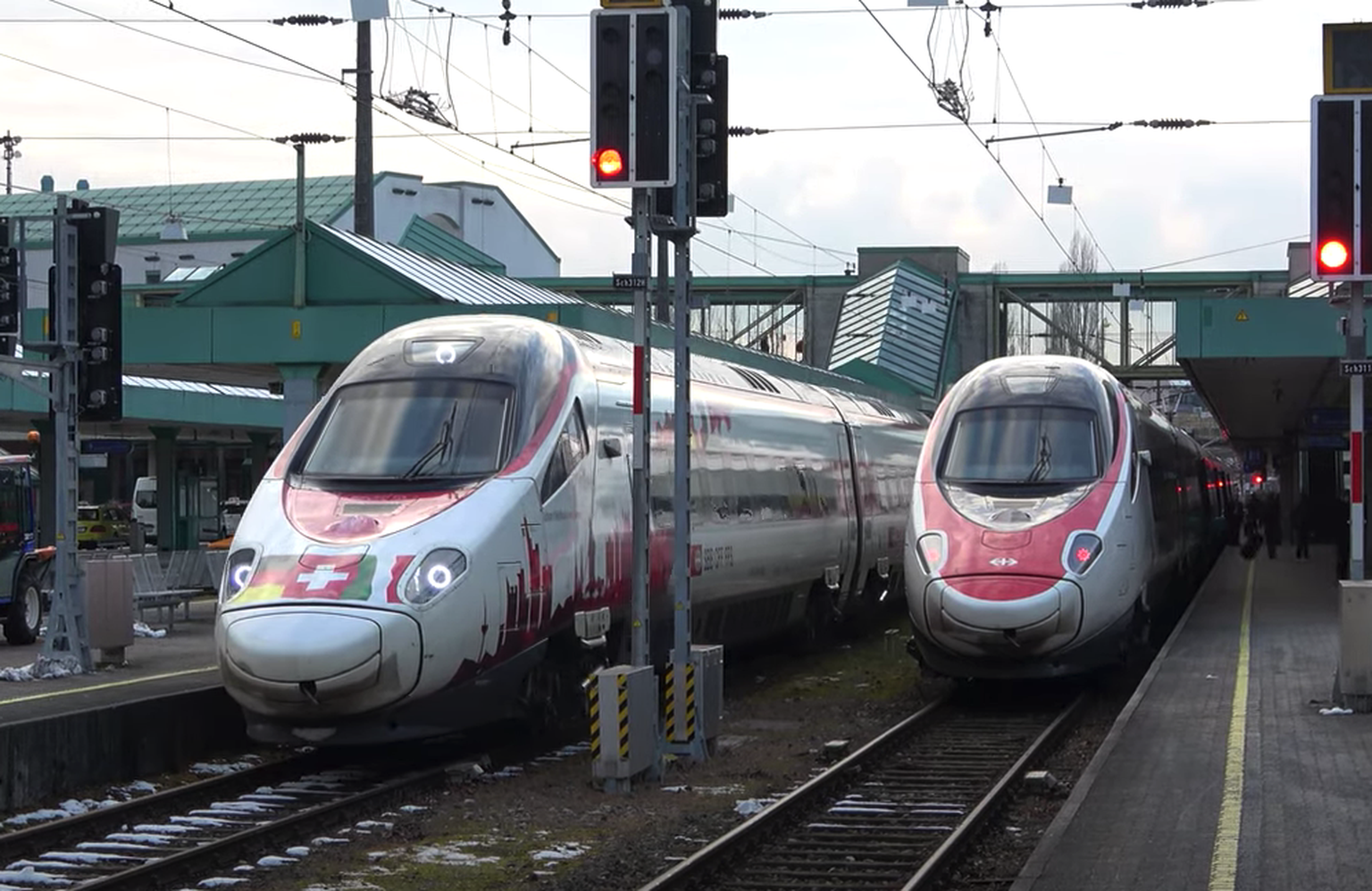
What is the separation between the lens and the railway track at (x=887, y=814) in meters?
10.6

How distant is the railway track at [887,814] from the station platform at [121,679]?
5294mm

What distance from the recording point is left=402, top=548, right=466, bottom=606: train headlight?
1268 centimetres

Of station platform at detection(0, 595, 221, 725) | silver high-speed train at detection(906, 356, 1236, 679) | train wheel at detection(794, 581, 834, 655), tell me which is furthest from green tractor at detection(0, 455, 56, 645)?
silver high-speed train at detection(906, 356, 1236, 679)

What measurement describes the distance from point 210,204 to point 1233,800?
73.3m

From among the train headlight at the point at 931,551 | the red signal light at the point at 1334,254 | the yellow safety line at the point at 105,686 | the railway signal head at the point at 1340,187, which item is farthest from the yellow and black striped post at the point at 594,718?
the red signal light at the point at 1334,254

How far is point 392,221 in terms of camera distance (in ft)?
238

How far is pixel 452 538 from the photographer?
1311 cm

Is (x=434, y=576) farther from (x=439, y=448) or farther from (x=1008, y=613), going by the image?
(x=1008, y=613)

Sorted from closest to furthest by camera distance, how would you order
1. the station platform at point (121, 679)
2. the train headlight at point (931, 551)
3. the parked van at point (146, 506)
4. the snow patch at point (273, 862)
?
1. the snow patch at point (273, 862)
2. the station platform at point (121, 679)
3. the train headlight at point (931, 551)
4. the parked van at point (146, 506)

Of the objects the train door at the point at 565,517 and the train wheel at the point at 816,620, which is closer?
the train door at the point at 565,517

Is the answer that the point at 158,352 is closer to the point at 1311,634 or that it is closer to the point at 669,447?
the point at 669,447

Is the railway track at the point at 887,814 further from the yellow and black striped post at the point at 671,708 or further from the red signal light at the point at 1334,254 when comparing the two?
the red signal light at the point at 1334,254

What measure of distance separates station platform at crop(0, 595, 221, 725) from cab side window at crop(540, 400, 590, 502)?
11.7 feet

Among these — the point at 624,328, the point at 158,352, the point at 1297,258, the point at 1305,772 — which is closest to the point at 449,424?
the point at 1305,772
